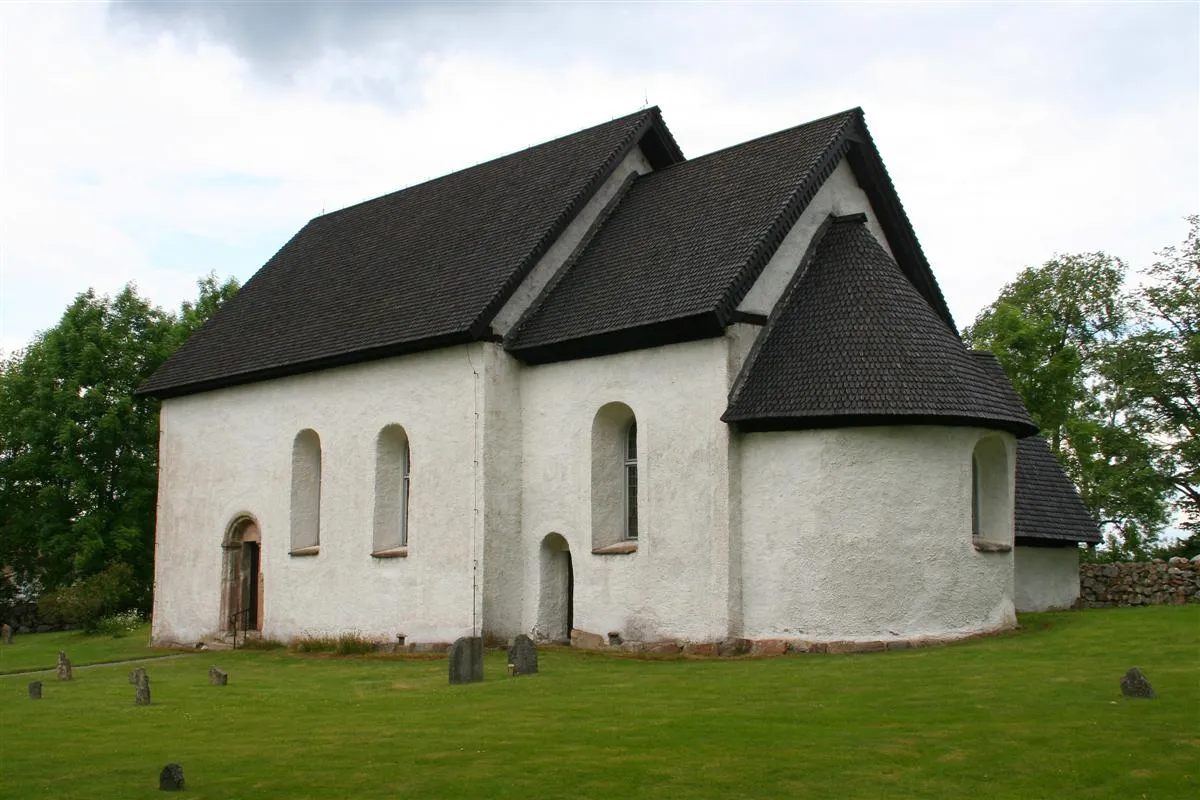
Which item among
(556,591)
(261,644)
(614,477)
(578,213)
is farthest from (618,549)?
(261,644)

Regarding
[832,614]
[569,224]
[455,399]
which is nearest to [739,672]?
[832,614]

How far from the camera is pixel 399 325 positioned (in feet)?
86.9

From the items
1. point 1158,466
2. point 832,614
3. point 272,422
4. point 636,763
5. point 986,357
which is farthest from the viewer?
point 1158,466

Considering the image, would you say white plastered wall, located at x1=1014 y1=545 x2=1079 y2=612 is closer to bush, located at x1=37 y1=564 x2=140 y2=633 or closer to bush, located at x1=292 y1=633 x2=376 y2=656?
bush, located at x1=292 y1=633 x2=376 y2=656

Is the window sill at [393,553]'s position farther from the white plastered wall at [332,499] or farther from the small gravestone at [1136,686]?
the small gravestone at [1136,686]

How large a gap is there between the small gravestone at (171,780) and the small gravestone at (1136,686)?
10484 millimetres

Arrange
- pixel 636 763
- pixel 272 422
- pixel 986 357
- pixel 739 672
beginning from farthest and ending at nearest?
1. pixel 272 422
2. pixel 986 357
3. pixel 739 672
4. pixel 636 763

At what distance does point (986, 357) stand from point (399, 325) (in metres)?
12.6

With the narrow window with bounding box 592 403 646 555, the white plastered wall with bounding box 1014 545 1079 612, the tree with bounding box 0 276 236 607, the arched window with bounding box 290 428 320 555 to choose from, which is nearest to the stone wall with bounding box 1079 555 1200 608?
the white plastered wall with bounding box 1014 545 1079 612

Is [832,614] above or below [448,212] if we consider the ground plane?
below

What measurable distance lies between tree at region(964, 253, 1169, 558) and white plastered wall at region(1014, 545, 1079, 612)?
1232 cm

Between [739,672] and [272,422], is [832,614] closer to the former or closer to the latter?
[739,672]

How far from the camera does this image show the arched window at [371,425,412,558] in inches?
1059

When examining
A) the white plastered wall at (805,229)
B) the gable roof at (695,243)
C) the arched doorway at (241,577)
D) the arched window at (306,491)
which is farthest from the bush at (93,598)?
the white plastered wall at (805,229)
